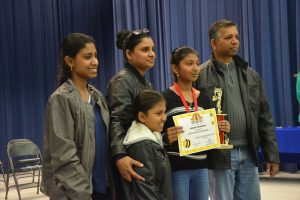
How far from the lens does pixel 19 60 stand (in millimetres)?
8547

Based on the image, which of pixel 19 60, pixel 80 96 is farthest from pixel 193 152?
pixel 19 60

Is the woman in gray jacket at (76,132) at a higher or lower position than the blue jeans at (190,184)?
higher

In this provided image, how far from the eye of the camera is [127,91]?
214 centimetres

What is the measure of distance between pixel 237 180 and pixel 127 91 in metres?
0.88

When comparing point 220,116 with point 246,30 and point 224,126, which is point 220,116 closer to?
point 224,126

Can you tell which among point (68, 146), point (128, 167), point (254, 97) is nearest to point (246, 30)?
point (254, 97)

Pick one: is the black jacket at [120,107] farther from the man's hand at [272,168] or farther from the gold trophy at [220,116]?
the man's hand at [272,168]

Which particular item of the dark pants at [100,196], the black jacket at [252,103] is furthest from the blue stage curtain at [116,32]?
the dark pants at [100,196]

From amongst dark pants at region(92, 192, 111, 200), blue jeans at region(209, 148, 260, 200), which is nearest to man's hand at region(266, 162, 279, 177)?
blue jeans at region(209, 148, 260, 200)

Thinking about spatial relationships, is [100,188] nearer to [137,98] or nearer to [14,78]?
[137,98]

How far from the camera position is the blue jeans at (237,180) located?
94.0 inches

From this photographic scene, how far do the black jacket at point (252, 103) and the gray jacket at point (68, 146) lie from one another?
78 cm

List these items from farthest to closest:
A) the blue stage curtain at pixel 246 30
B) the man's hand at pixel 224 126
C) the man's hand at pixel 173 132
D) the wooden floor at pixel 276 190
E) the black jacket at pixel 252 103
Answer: the blue stage curtain at pixel 246 30 < the wooden floor at pixel 276 190 < the black jacket at pixel 252 103 < the man's hand at pixel 224 126 < the man's hand at pixel 173 132

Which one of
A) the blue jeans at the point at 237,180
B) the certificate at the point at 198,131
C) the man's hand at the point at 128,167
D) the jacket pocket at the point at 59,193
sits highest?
the certificate at the point at 198,131
